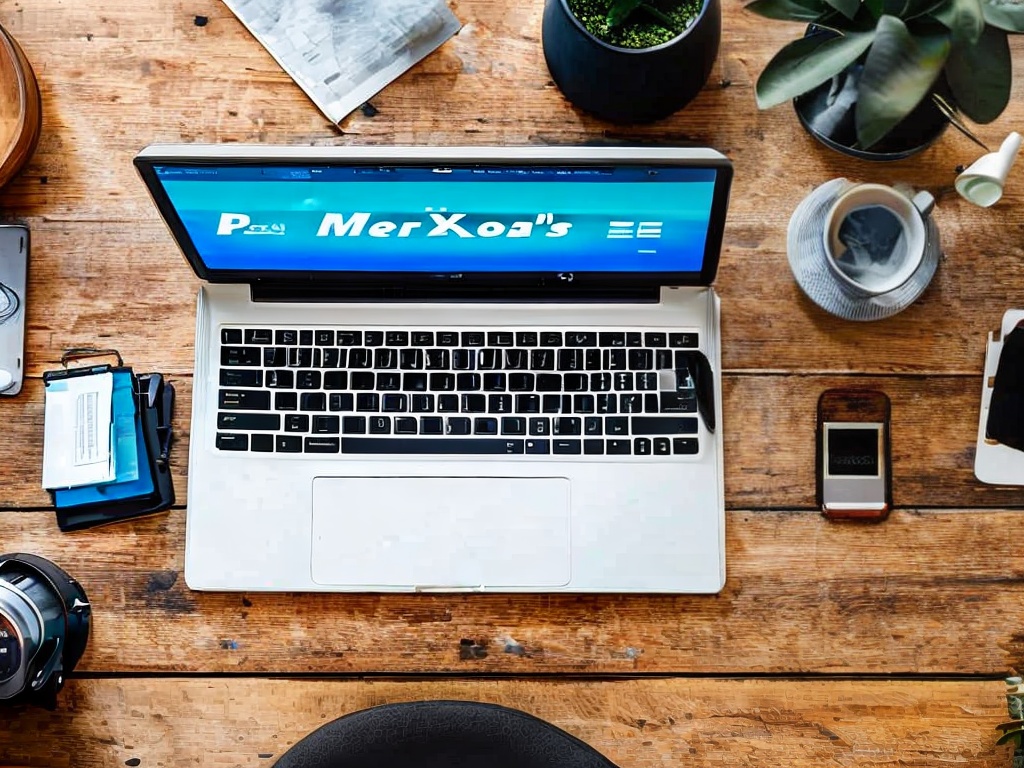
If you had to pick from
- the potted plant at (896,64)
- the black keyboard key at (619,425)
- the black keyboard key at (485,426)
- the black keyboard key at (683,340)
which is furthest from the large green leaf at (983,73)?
the black keyboard key at (485,426)

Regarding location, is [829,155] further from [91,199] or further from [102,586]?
[102,586]

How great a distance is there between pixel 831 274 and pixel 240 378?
0.63 m

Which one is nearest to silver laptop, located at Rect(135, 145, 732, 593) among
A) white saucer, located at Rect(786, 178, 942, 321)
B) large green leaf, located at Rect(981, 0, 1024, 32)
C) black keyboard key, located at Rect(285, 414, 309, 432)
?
black keyboard key, located at Rect(285, 414, 309, 432)

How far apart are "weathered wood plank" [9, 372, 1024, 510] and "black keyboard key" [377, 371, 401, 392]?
0.75 ft

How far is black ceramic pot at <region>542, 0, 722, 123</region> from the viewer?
824mm

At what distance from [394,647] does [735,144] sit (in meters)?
0.68

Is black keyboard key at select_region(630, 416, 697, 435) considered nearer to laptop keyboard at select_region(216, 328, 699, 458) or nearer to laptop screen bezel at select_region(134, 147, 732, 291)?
laptop keyboard at select_region(216, 328, 699, 458)

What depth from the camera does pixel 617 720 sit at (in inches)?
36.8

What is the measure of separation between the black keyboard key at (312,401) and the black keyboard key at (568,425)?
247 millimetres

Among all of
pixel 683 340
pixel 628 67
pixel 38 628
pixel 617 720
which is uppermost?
pixel 628 67

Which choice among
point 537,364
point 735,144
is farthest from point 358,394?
point 735,144

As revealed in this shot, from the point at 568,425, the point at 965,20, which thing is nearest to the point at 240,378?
the point at 568,425

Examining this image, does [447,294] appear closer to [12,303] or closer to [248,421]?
[248,421]

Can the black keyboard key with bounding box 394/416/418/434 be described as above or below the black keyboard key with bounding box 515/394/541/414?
below
